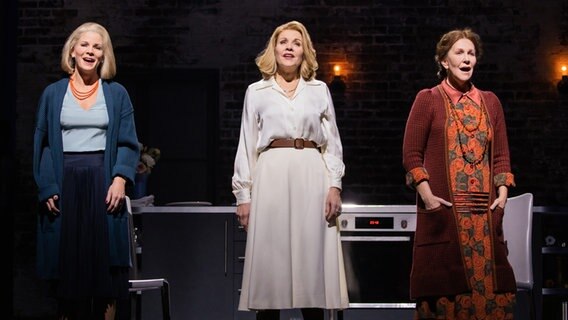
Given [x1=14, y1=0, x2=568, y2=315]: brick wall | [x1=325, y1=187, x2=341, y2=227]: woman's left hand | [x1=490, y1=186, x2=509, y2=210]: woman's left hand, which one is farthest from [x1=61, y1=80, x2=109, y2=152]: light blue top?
[x1=14, y1=0, x2=568, y2=315]: brick wall

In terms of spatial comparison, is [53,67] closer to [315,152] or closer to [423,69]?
[423,69]

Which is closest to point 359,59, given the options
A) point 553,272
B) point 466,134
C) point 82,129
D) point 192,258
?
point 553,272

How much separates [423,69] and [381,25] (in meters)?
0.49

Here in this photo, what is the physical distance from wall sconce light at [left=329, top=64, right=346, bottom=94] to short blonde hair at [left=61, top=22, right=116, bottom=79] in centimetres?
350

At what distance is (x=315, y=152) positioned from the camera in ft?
11.5

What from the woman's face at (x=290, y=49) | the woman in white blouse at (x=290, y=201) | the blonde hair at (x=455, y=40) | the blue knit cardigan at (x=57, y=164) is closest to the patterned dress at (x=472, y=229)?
the blonde hair at (x=455, y=40)

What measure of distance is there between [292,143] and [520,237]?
151cm

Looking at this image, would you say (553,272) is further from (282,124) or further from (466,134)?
(282,124)

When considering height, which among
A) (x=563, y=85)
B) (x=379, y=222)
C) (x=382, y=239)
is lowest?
(x=382, y=239)

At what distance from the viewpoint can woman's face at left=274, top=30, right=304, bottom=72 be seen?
353 centimetres

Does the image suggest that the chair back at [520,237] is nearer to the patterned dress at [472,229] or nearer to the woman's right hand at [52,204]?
the patterned dress at [472,229]

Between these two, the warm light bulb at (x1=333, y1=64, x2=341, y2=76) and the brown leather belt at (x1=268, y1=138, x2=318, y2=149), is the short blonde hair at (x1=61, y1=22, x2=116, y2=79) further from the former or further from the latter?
the warm light bulb at (x1=333, y1=64, x2=341, y2=76)

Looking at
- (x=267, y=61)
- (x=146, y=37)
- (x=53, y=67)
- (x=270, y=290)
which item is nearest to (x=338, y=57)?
(x=146, y=37)

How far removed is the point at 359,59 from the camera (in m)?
6.82
